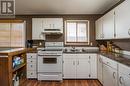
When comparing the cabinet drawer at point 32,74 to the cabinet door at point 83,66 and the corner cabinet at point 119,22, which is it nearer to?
the cabinet door at point 83,66

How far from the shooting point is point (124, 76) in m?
2.75

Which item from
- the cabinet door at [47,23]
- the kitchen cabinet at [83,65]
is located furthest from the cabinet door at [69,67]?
the cabinet door at [47,23]

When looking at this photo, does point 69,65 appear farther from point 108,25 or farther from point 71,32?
point 108,25

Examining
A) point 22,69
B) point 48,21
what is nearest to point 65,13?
point 48,21

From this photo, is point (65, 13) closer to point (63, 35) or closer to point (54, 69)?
point (63, 35)

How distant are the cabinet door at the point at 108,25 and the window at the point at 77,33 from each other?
4.92ft

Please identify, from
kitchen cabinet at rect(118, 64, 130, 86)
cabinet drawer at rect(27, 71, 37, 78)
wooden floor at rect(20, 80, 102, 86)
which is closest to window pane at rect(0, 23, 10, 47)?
cabinet drawer at rect(27, 71, 37, 78)

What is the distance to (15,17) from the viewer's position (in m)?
6.39

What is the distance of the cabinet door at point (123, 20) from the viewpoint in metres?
2.99

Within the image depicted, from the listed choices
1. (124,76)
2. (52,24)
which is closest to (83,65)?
(52,24)

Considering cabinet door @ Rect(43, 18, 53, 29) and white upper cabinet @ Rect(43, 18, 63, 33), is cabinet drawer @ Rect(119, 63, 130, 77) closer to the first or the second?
white upper cabinet @ Rect(43, 18, 63, 33)

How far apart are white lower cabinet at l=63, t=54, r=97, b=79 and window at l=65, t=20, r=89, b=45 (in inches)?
38.4

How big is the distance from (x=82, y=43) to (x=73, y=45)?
13.7 inches

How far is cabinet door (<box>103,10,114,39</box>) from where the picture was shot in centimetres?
399
